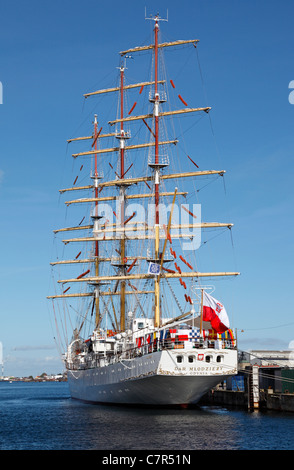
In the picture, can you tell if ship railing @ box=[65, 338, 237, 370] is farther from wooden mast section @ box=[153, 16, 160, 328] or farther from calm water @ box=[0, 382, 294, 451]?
calm water @ box=[0, 382, 294, 451]

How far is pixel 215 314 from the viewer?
212 ft

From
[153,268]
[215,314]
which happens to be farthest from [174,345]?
[153,268]

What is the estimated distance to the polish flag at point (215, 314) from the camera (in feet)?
212

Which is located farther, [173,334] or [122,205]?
[122,205]

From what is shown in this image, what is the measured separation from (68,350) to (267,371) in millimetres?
45769

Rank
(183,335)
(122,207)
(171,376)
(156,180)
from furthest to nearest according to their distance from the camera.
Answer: (122,207), (156,180), (183,335), (171,376)

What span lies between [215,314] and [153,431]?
680 inches

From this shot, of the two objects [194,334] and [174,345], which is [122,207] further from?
[174,345]

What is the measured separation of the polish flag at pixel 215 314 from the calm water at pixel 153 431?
8472 millimetres

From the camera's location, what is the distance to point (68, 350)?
110188 mm

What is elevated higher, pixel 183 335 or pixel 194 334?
pixel 194 334

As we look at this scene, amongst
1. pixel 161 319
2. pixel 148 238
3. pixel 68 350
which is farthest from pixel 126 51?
pixel 68 350

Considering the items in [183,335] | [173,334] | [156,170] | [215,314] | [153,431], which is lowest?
[153,431]
